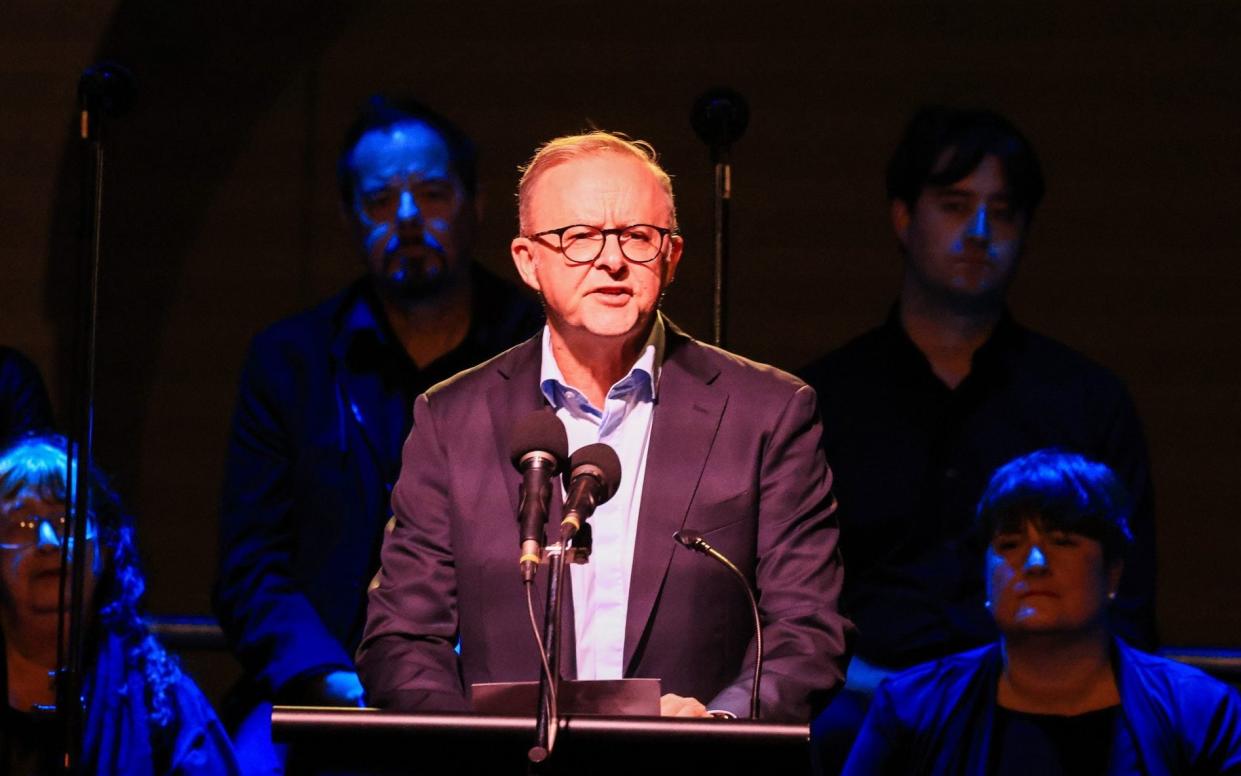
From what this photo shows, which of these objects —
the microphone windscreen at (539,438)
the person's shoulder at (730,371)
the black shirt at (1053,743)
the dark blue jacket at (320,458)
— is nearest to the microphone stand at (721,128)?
the dark blue jacket at (320,458)

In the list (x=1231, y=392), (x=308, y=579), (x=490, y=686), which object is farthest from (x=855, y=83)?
(x=490, y=686)

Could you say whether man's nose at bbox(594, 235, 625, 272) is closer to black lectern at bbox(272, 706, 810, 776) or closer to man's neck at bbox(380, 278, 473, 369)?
black lectern at bbox(272, 706, 810, 776)

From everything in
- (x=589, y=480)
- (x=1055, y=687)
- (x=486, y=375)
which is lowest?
(x=1055, y=687)

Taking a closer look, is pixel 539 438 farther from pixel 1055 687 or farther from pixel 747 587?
pixel 1055 687

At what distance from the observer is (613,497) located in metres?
2.90

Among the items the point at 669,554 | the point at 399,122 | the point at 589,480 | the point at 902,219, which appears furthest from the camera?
the point at 902,219

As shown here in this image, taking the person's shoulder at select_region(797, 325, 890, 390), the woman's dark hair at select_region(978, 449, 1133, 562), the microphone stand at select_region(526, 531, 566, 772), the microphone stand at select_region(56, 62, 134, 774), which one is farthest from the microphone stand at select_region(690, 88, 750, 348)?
the microphone stand at select_region(526, 531, 566, 772)

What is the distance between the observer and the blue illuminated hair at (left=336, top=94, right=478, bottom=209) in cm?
415

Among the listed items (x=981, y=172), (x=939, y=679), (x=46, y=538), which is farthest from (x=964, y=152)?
(x=46, y=538)

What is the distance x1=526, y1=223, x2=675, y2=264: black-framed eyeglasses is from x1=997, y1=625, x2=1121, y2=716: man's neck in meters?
1.26

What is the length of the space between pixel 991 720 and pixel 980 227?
1138 millimetres

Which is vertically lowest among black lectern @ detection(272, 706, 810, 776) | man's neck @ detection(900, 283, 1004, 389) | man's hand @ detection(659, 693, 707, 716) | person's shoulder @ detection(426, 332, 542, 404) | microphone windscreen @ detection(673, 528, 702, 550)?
man's hand @ detection(659, 693, 707, 716)

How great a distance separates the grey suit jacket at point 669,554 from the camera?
2836mm

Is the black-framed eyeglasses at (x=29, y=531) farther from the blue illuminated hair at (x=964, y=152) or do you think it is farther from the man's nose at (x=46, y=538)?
the blue illuminated hair at (x=964, y=152)
